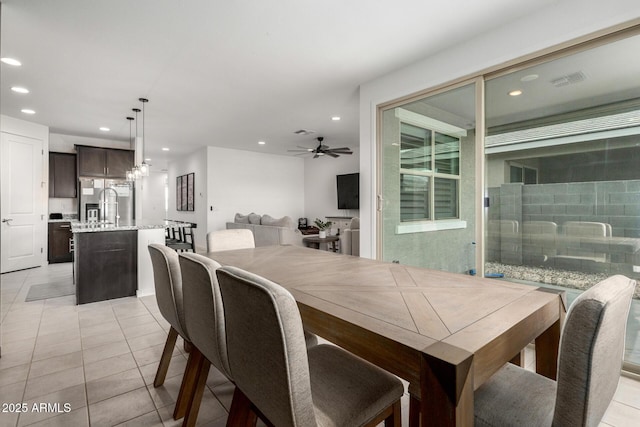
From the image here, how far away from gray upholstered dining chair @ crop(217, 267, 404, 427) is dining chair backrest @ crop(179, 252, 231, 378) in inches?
5.9

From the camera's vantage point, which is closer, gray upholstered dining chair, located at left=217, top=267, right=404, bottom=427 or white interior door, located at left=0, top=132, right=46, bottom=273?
gray upholstered dining chair, located at left=217, top=267, right=404, bottom=427

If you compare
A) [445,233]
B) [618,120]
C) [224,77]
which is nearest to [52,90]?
[224,77]

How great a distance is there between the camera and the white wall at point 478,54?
2049 mm

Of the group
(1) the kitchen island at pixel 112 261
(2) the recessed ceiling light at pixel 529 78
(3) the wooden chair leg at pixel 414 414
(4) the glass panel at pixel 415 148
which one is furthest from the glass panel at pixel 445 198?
(1) the kitchen island at pixel 112 261

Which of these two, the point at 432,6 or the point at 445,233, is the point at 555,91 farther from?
the point at 445,233

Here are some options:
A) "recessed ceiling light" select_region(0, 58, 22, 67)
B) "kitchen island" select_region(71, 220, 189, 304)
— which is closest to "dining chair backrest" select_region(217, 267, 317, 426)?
"kitchen island" select_region(71, 220, 189, 304)

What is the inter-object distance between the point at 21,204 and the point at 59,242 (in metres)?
1.02

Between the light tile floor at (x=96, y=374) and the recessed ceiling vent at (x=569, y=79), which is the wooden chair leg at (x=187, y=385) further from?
the recessed ceiling vent at (x=569, y=79)

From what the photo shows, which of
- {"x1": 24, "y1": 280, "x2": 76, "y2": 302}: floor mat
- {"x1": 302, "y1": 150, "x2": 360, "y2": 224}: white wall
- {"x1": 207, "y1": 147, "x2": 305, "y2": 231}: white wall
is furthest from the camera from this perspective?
{"x1": 302, "y1": 150, "x2": 360, "y2": 224}: white wall

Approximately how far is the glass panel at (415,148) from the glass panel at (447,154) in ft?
0.38

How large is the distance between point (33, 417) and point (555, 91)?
3.96 m

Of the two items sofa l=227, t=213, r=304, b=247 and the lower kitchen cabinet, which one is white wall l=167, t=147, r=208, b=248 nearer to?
sofa l=227, t=213, r=304, b=247

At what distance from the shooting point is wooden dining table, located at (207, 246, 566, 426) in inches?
29.7

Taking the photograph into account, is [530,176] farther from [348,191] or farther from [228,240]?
[348,191]
